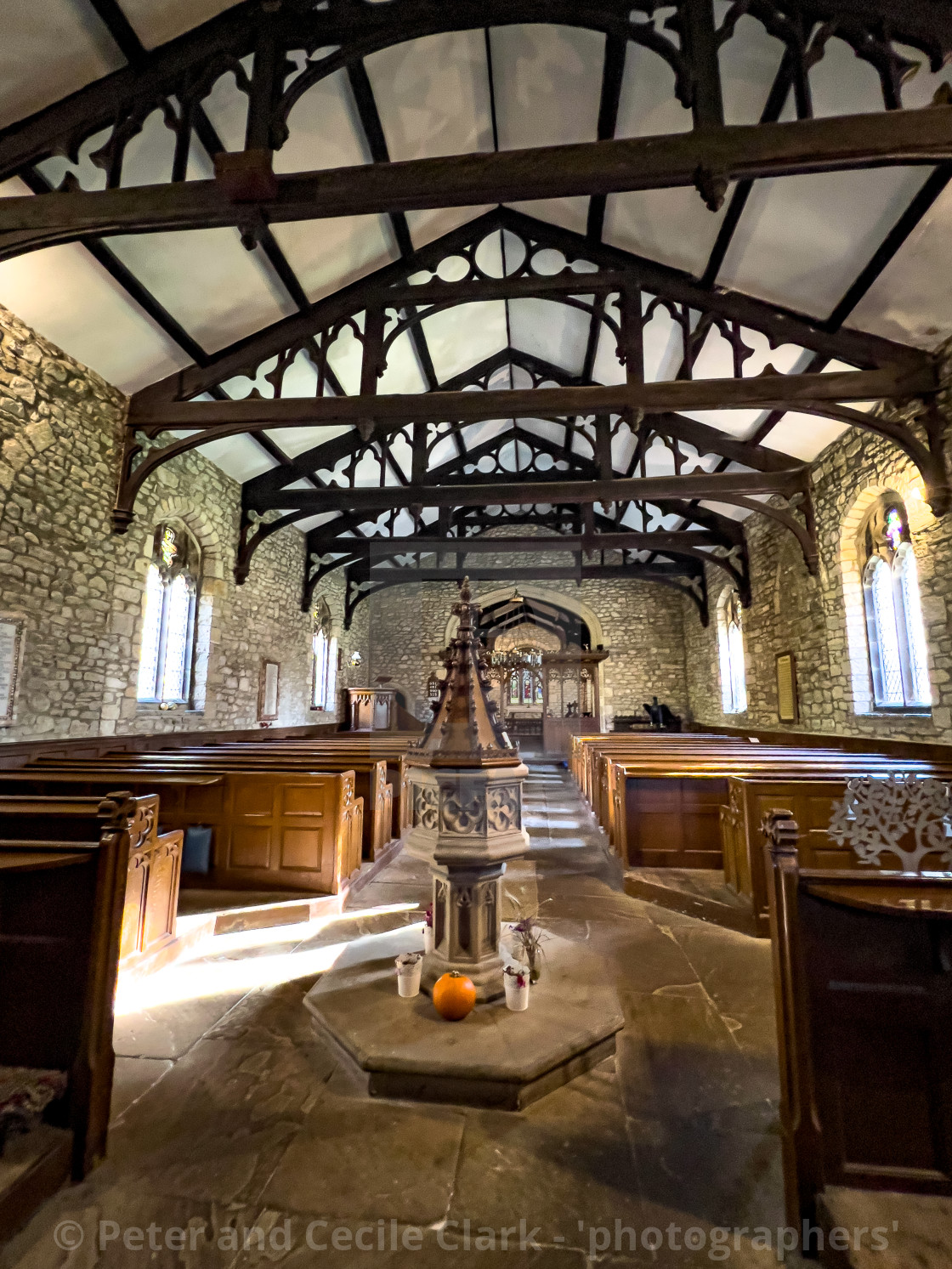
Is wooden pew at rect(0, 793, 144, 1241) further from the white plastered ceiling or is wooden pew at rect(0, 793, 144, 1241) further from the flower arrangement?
the white plastered ceiling

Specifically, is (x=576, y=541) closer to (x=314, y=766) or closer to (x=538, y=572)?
(x=538, y=572)

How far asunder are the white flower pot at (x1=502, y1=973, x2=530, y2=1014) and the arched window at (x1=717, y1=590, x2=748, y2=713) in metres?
8.81

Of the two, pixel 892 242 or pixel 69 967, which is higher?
pixel 892 242

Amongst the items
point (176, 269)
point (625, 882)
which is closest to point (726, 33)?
point (176, 269)

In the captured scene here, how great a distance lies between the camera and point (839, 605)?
22.2ft

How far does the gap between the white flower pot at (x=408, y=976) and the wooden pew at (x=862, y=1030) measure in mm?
1428

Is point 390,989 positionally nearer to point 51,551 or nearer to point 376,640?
point 51,551

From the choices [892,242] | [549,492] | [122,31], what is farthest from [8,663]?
[892,242]

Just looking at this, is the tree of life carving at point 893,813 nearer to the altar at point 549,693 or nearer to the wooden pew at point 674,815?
the wooden pew at point 674,815

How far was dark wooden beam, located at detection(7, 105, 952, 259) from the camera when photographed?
130 inches

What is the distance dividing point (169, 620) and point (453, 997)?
6.55 m

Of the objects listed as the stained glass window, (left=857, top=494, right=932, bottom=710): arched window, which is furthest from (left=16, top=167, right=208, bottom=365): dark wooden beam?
the stained glass window

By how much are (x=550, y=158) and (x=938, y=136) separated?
2048 millimetres

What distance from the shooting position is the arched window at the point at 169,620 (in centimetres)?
703
